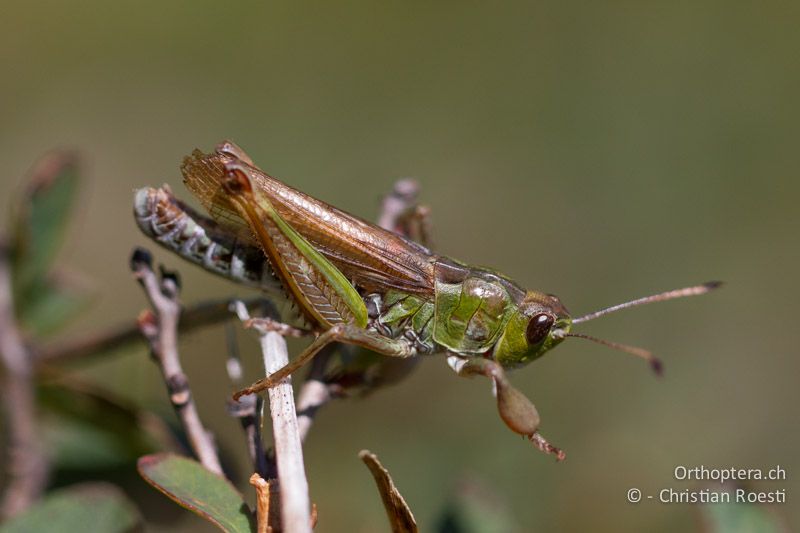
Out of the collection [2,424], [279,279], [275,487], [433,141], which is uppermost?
[433,141]

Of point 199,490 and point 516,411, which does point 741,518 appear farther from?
point 199,490

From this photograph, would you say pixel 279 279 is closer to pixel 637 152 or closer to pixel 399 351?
pixel 399 351

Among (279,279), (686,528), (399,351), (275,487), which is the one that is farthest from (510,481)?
(275,487)

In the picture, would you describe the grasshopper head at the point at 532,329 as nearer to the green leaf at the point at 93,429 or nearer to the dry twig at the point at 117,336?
the dry twig at the point at 117,336

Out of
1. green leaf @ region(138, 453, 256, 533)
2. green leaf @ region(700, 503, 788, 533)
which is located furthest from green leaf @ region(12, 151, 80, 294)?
green leaf @ region(700, 503, 788, 533)

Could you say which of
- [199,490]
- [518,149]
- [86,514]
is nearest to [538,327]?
[199,490]

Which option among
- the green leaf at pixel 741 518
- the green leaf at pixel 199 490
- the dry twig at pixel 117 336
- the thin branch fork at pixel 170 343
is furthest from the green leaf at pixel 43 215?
the green leaf at pixel 741 518

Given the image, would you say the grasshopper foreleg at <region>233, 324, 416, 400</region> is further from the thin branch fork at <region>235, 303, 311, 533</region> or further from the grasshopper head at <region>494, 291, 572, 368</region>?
→ the grasshopper head at <region>494, 291, 572, 368</region>
